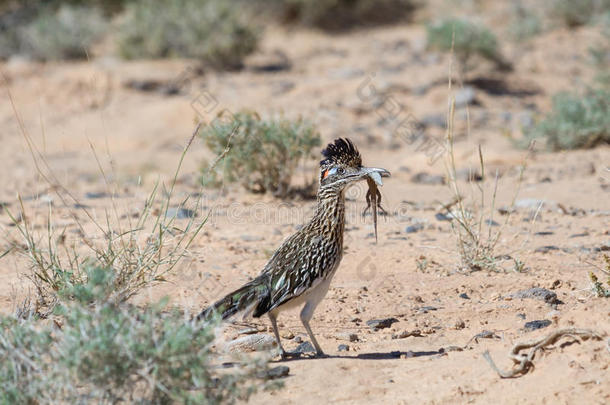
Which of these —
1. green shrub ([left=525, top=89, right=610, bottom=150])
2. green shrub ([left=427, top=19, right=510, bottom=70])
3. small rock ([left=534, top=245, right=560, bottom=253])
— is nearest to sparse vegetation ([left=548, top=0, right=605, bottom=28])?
green shrub ([left=427, top=19, right=510, bottom=70])

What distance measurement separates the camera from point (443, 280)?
5762 millimetres

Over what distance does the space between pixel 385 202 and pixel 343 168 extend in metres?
3.43

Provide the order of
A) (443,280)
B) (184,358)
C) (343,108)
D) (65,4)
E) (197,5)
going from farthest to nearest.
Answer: (65,4) < (197,5) < (343,108) < (443,280) < (184,358)

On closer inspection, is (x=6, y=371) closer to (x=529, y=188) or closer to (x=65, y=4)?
(x=529, y=188)

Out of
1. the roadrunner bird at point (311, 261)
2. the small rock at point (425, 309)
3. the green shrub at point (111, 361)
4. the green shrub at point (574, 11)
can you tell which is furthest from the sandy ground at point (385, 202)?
the green shrub at point (111, 361)

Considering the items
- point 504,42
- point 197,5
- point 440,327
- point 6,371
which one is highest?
point 197,5

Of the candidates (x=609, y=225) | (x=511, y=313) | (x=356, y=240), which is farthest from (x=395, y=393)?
(x=609, y=225)

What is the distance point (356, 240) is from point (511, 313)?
1807 mm

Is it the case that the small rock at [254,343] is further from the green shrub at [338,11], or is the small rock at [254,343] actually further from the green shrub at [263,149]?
the green shrub at [338,11]

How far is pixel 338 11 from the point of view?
18.5 meters

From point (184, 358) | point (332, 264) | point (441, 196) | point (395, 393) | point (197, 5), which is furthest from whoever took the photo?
point (197, 5)

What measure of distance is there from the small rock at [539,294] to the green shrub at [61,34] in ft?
37.0

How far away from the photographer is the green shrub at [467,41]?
1328cm

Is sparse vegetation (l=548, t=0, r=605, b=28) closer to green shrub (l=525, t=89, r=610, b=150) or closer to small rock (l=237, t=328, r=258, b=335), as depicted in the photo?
green shrub (l=525, t=89, r=610, b=150)
